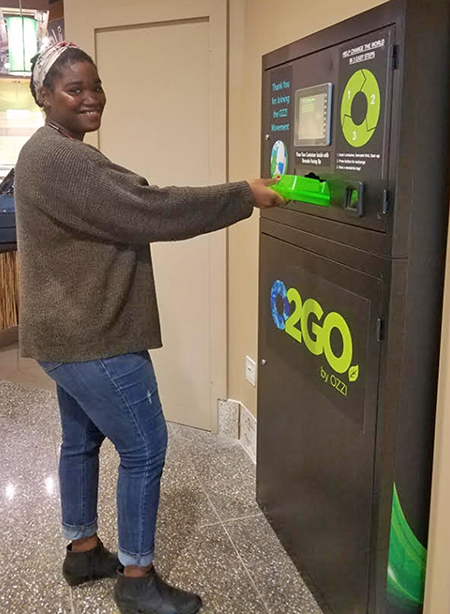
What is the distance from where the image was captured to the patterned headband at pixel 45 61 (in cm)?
140

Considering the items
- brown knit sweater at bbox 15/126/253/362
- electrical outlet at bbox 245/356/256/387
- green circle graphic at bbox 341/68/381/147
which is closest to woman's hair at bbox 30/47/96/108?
brown knit sweater at bbox 15/126/253/362

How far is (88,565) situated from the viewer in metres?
1.82

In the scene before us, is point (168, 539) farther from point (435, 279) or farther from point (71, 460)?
point (435, 279)

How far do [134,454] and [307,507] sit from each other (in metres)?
0.53

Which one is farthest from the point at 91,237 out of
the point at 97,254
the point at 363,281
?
the point at 363,281

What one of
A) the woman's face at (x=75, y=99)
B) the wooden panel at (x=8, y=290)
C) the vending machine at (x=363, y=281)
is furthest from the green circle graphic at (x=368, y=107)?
the wooden panel at (x=8, y=290)

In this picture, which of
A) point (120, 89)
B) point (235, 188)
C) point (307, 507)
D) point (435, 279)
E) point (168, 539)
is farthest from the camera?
point (120, 89)

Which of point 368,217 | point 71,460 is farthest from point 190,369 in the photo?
point 368,217

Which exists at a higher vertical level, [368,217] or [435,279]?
[368,217]

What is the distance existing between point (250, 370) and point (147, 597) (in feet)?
3.46

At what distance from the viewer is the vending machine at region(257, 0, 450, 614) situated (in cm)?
119

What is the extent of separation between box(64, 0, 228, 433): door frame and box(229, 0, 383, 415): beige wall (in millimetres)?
32

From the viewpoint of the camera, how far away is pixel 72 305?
1453 mm

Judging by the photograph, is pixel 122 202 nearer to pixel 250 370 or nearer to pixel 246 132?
pixel 246 132
